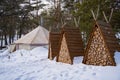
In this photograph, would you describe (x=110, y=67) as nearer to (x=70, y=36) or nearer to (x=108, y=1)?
(x=70, y=36)

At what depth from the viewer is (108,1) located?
15.5m

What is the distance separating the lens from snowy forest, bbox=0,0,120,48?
620 inches

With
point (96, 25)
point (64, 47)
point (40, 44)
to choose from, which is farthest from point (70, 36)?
point (40, 44)

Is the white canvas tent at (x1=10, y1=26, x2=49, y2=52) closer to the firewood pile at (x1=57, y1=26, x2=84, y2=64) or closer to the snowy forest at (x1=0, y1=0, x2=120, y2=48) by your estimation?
the snowy forest at (x1=0, y1=0, x2=120, y2=48)

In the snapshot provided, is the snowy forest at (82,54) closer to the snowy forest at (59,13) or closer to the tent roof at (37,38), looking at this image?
the snowy forest at (59,13)

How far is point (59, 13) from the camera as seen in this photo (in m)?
33.1

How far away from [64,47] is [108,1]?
4.25m

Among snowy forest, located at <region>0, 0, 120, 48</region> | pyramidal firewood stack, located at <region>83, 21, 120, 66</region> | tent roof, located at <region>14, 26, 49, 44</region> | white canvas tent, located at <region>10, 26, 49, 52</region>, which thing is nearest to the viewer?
pyramidal firewood stack, located at <region>83, 21, 120, 66</region>

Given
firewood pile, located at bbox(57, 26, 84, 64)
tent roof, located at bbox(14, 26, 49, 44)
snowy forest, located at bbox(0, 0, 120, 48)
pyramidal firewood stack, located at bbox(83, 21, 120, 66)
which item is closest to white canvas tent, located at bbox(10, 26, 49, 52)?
tent roof, located at bbox(14, 26, 49, 44)

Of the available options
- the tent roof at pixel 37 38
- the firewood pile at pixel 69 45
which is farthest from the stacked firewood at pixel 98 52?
the tent roof at pixel 37 38

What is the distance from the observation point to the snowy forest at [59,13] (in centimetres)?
1575

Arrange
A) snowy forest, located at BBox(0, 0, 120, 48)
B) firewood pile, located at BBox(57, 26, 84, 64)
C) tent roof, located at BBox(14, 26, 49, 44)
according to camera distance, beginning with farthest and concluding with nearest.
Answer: tent roof, located at BBox(14, 26, 49, 44)
snowy forest, located at BBox(0, 0, 120, 48)
firewood pile, located at BBox(57, 26, 84, 64)

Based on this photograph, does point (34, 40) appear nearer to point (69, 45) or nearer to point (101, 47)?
point (69, 45)

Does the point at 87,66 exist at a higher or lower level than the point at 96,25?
lower
